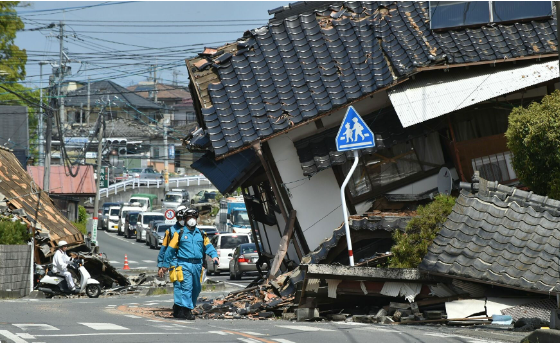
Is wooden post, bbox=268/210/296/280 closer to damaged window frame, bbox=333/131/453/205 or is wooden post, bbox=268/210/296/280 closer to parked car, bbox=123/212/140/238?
damaged window frame, bbox=333/131/453/205

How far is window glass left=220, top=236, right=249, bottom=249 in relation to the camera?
1351 inches

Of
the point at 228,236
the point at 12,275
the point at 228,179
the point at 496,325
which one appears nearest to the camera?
the point at 496,325

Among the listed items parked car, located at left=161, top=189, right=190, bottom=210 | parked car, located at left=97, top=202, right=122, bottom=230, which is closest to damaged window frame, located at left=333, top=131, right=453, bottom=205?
parked car, located at left=97, top=202, right=122, bottom=230

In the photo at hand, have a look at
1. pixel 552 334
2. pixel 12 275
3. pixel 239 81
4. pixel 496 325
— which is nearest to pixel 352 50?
pixel 239 81

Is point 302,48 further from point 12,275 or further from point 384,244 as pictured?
point 12,275

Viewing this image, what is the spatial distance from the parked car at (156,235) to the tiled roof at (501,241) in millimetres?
34052

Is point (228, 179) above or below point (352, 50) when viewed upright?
below

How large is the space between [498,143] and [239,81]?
5.60m

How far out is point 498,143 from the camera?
1642 centimetres

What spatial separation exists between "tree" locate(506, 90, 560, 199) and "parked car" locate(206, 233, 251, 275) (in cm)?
2124

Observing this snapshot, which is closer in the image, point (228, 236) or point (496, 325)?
point (496, 325)

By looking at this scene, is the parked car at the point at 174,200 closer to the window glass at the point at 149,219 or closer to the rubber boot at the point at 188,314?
the window glass at the point at 149,219

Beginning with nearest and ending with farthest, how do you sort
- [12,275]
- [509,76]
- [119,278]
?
[509,76] < [12,275] < [119,278]

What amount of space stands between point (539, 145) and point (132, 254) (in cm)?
3393
